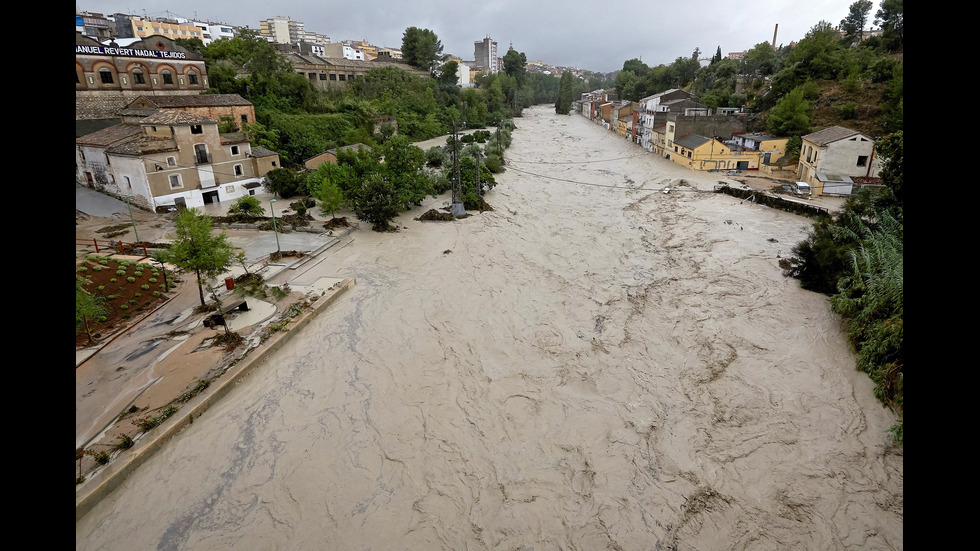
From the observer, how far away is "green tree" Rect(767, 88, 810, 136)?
3522 centimetres

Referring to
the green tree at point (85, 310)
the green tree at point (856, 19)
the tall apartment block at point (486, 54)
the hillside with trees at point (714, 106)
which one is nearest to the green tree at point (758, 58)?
the hillside with trees at point (714, 106)

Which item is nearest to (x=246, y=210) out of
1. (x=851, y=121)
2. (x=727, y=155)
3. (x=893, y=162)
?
(x=893, y=162)

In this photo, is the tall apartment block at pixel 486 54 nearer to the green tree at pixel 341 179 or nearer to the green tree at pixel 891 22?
the green tree at pixel 891 22

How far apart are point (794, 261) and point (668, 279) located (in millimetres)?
4907

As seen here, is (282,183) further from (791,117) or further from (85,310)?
(791,117)

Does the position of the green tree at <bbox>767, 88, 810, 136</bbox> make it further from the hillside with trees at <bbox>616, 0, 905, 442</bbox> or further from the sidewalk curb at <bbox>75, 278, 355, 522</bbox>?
the sidewalk curb at <bbox>75, 278, 355, 522</bbox>

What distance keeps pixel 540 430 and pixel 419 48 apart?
72365mm

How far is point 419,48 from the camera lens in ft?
235

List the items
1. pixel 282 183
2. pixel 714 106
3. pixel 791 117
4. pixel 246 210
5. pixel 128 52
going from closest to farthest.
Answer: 1. pixel 246 210
2. pixel 282 183
3. pixel 128 52
4. pixel 791 117
5. pixel 714 106

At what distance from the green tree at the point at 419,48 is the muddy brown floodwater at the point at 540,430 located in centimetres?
6255

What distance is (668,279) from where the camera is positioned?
1778 centimetres

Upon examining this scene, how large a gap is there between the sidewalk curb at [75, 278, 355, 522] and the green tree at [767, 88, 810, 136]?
37169 millimetres
